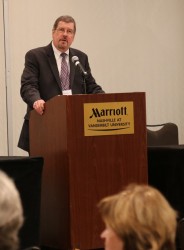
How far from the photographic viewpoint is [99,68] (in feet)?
23.1

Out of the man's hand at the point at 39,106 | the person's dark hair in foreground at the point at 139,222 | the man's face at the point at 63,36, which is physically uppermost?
the man's face at the point at 63,36

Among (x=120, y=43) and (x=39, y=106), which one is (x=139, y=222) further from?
(x=120, y=43)

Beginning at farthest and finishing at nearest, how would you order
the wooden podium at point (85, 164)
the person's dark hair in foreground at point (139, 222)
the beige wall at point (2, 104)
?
the beige wall at point (2, 104), the wooden podium at point (85, 164), the person's dark hair in foreground at point (139, 222)

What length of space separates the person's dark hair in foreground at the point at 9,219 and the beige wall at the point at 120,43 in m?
4.77

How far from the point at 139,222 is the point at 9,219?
15.1 inches

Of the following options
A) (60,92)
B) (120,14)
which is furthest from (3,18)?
(60,92)

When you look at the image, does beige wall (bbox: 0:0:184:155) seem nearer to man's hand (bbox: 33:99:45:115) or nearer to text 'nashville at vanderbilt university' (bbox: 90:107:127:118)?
Answer: man's hand (bbox: 33:99:45:115)

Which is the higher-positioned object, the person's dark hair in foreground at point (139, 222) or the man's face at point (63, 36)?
the man's face at point (63, 36)

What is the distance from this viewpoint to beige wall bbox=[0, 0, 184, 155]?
6523mm

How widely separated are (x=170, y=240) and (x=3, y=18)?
16.8 ft

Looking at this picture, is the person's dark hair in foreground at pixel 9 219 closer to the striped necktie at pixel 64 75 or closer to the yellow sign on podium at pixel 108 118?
the yellow sign on podium at pixel 108 118

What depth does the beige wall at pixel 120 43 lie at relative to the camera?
6.52 meters

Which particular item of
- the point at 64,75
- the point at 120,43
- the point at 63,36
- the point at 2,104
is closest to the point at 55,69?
the point at 64,75

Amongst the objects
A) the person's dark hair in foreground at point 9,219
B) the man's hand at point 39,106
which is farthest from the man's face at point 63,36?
the person's dark hair in foreground at point 9,219
